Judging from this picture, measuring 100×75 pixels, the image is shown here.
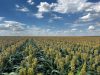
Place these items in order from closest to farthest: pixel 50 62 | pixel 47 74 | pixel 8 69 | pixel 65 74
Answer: pixel 65 74
pixel 47 74
pixel 8 69
pixel 50 62

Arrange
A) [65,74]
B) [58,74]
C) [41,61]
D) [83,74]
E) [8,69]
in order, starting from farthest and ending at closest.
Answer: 1. [41,61]
2. [8,69]
3. [58,74]
4. [65,74]
5. [83,74]

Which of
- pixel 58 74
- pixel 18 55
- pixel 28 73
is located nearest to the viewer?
pixel 28 73

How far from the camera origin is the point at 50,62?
35.8ft

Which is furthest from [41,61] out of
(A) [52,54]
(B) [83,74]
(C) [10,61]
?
(B) [83,74]

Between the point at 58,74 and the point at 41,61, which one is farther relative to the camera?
the point at 41,61

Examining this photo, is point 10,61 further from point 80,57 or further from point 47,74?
point 80,57

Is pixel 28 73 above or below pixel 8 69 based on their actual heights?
above

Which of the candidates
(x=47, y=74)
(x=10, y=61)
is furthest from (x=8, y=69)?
(x=47, y=74)

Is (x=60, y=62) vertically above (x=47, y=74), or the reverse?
(x=60, y=62)

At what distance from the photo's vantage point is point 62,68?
329 inches

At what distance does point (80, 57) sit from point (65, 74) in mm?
4211

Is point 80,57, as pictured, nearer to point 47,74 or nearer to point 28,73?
point 47,74

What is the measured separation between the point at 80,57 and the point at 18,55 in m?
4.42

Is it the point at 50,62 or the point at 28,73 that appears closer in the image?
the point at 28,73
